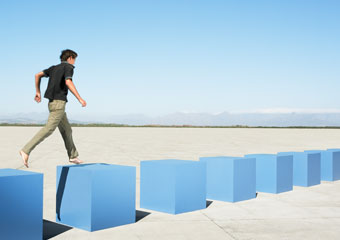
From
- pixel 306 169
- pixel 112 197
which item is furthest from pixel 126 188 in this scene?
pixel 306 169

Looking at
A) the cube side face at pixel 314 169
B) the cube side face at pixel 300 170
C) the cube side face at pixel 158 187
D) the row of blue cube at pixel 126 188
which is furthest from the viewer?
the cube side face at pixel 314 169

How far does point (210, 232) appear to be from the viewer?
16.6ft

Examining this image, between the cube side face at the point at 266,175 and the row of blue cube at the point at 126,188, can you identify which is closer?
the row of blue cube at the point at 126,188

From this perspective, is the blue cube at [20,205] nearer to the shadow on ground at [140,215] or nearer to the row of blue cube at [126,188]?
the row of blue cube at [126,188]

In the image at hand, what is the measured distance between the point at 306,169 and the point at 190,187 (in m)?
4.09

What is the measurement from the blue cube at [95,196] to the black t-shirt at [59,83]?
40.3 inches

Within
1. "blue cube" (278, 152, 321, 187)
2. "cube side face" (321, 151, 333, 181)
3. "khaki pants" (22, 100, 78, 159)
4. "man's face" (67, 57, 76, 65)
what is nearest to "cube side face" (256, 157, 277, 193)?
"blue cube" (278, 152, 321, 187)

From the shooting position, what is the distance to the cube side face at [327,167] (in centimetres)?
1066

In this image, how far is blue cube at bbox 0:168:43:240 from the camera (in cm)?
427

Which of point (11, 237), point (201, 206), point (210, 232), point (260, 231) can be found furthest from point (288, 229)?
point (11, 237)

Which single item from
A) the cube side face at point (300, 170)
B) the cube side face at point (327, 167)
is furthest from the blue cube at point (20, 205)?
the cube side face at point (327, 167)

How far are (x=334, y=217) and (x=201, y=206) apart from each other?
1.92 m

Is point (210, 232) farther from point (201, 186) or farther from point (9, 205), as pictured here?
point (9, 205)

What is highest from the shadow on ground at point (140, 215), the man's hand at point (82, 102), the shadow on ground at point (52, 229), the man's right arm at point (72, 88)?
the man's right arm at point (72, 88)
